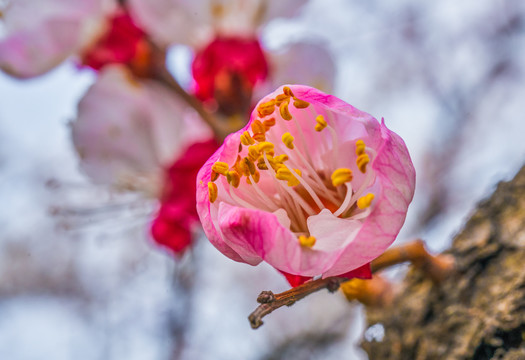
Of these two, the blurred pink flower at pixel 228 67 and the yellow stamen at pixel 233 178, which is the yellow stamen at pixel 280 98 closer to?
the yellow stamen at pixel 233 178

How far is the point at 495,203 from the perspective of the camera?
781mm

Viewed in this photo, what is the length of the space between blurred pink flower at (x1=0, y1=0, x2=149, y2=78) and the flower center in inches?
18.9

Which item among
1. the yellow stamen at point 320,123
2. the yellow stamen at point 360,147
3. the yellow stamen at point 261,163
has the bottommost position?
the yellow stamen at point 360,147

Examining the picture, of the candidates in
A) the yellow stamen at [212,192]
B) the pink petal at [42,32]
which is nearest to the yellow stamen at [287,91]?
the yellow stamen at [212,192]

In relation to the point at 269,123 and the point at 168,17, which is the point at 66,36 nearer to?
the point at 168,17

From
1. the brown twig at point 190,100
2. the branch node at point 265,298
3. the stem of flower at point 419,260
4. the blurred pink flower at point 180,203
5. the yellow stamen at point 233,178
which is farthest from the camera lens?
the blurred pink flower at point 180,203

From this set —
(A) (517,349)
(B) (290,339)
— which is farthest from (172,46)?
(B) (290,339)

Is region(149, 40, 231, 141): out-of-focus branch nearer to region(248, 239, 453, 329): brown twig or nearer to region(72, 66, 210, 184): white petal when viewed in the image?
region(72, 66, 210, 184): white petal

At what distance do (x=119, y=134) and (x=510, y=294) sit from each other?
750mm

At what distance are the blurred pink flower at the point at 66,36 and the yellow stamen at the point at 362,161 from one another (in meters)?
0.58

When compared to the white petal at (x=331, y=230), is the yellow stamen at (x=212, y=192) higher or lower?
higher

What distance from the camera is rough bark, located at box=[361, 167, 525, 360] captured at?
62 cm

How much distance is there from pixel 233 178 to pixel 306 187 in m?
0.07

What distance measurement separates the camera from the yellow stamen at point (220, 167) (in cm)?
47
